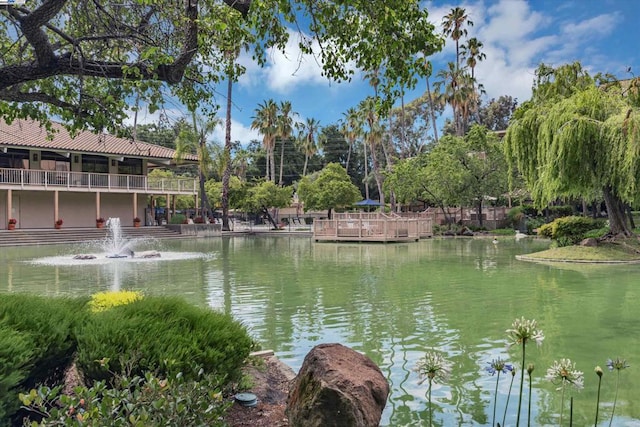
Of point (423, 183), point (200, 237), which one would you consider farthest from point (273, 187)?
point (423, 183)

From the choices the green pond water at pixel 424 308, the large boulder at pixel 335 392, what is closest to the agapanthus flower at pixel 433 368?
the large boulder at pixel 335 392

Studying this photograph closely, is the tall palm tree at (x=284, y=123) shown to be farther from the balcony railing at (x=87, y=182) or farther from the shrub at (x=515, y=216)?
the shrub at (x=515, y=216)

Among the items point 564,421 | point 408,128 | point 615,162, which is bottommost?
point 564,421

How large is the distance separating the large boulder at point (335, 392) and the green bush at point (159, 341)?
0.58m

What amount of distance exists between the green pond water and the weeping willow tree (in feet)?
9.62

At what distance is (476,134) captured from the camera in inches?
1341

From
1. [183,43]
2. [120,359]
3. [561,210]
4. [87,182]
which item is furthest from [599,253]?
[87,182]

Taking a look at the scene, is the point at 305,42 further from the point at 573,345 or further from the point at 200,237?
the point at 200,237

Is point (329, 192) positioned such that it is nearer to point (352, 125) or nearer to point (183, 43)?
point (352, 125)

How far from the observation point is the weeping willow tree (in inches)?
619

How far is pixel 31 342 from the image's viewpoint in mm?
3088

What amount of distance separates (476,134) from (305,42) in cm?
3119

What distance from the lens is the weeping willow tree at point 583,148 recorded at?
15.7 metres

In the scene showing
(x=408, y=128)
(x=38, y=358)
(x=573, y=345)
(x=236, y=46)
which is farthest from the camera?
(x=408, y=128)
